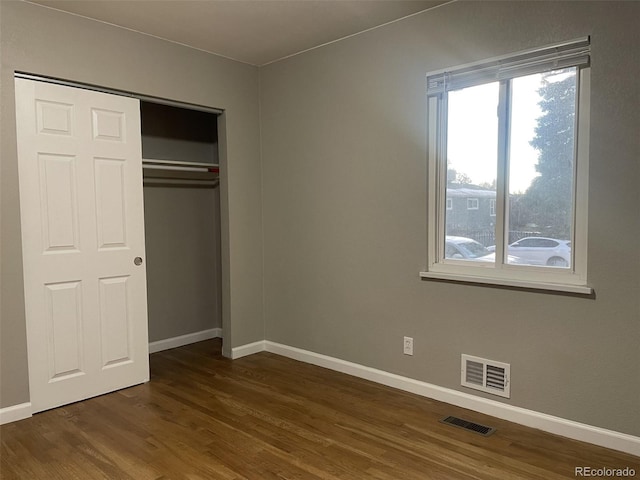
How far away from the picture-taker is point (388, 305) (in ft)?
11.5

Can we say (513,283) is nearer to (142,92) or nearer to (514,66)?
(514,66)

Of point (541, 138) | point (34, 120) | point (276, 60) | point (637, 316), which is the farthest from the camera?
point (276, 60)

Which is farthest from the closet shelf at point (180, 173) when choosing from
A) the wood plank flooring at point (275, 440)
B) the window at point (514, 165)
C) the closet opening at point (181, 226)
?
→ the window at point (514, 165)

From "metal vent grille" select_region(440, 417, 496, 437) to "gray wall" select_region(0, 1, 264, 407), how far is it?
6.71 ft

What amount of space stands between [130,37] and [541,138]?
9.42ft

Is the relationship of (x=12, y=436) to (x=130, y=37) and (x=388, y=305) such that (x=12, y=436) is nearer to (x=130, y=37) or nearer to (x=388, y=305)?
(x=388, y=305)

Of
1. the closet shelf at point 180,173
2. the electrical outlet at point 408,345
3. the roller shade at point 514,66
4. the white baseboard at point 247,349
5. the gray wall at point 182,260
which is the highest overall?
the roller shade at point 514,66

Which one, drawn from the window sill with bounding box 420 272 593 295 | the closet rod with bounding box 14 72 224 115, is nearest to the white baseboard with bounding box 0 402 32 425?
the closet rod with bounding box 14 72 224 115

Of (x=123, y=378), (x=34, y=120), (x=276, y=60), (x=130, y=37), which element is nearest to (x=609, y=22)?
(x=276, y=60)

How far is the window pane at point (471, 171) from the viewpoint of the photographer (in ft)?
9.80

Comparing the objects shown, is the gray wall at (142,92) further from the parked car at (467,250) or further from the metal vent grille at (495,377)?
the metal vent grille at (495,377)

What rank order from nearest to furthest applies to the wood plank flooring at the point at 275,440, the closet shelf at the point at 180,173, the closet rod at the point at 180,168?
1. the wood plank flooring at the point at 275,440
2. the closet rod at the point at 180,168
3. the closet shelf at the point at 180,173

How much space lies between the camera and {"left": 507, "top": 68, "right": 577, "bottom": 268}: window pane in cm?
267

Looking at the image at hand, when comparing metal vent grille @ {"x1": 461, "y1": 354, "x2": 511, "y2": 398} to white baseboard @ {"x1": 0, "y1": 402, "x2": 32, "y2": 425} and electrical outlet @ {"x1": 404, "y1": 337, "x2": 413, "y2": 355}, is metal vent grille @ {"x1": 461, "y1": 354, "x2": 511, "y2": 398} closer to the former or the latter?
electrical outlet @ {"x1": 404, "y1": 337, "x2": 413, "y2": 355}
